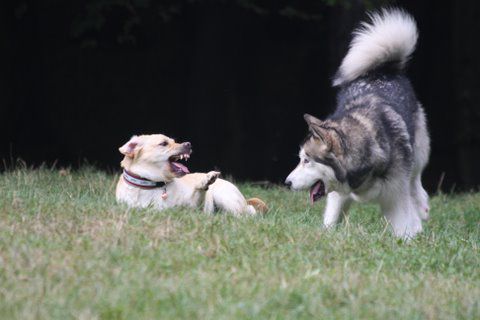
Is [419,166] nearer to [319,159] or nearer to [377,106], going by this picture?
[377,106]

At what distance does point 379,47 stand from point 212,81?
261 inches

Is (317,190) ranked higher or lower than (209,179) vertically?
lower

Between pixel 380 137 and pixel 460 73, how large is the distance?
802cm

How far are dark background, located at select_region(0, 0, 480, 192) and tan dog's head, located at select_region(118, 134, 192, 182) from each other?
23.0 ft

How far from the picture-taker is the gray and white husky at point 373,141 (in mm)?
6902

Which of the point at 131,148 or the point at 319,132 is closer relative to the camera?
the point at 319,132

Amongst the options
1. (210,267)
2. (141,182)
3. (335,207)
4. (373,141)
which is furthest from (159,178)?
(210,267)

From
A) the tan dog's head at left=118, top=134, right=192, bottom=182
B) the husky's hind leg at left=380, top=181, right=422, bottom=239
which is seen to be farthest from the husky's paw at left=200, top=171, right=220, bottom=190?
the husky's hind leg at left=380, top=181, right=422, bottom=239

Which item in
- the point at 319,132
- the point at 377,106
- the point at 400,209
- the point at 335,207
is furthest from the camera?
the point at 377,106

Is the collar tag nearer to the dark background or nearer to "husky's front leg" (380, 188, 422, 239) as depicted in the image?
"husky's front leg" (380, 188, 422, 239)

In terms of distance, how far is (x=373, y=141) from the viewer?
7.08 meters

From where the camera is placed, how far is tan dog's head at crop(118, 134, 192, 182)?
680 cm

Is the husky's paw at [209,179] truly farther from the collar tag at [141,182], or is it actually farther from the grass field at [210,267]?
the grass field at [210,267]

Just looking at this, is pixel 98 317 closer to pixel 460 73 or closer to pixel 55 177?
pixel 55 177
